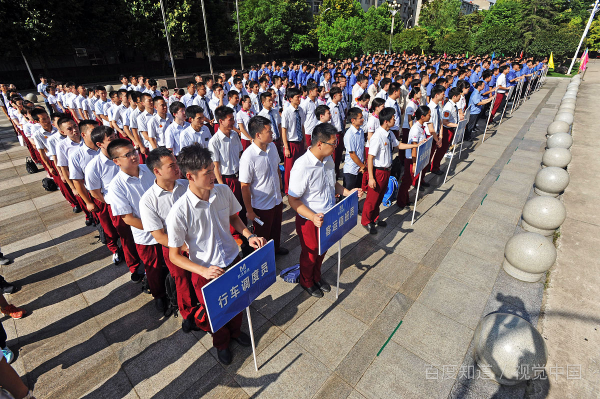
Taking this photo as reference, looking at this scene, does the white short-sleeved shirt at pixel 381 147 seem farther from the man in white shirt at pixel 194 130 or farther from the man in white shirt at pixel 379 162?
the man in white shirt at pixel 194 130

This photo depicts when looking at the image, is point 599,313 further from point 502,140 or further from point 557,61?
point 557,61

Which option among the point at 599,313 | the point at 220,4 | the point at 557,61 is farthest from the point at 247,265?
the point at 557,61

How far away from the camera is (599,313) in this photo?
12.8ft

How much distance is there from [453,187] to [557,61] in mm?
36719

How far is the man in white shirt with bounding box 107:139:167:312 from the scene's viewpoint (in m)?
3.21

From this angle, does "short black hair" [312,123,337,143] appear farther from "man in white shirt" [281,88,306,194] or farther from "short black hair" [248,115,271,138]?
"man in white shirt" [281,88,306,194]

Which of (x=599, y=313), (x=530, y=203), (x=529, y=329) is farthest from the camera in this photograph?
(x=530, y=203)

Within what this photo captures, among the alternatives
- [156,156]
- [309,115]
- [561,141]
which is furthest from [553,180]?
[156,156]

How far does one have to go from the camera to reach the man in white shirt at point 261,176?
12.7ft

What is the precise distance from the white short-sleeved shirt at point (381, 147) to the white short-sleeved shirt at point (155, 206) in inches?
127

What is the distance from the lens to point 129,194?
10.8ft

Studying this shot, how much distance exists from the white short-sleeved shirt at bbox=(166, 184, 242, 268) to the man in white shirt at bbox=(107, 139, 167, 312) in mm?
1019

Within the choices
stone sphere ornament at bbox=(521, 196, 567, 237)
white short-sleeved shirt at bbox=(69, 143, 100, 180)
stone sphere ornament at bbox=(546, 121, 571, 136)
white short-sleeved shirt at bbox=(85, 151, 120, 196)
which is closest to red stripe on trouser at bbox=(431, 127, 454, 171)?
stone sphere ornament at bbox=(521, 196, 567, 237)

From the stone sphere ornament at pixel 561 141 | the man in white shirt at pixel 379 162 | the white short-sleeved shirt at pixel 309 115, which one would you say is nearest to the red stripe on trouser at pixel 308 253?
the man in white shirt at pixel 379 162
